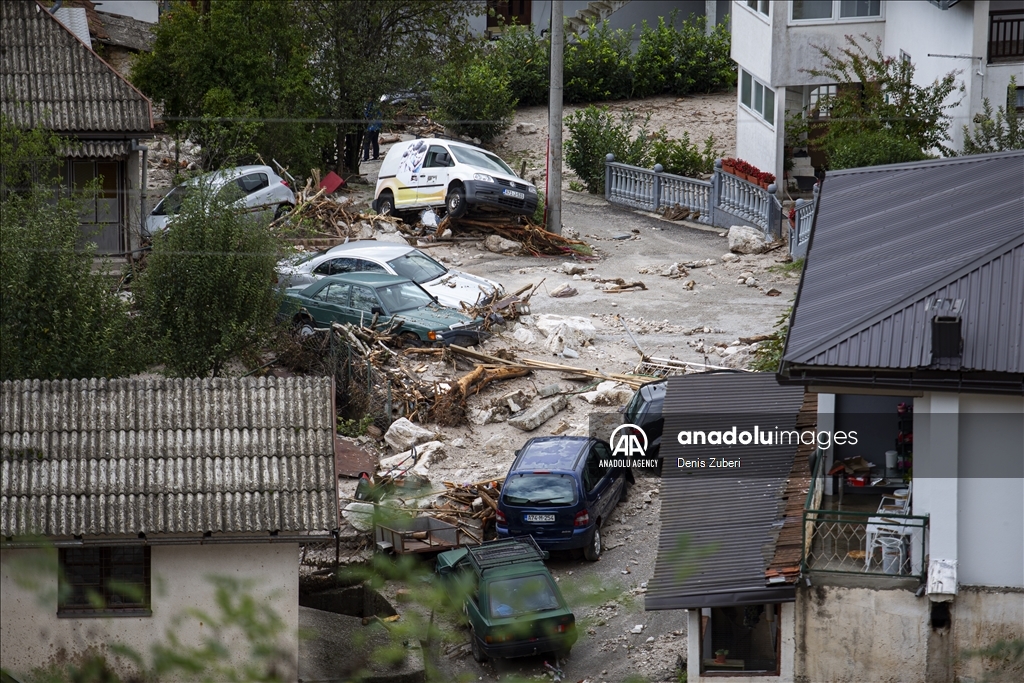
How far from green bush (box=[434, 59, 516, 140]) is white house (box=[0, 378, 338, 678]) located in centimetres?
2182

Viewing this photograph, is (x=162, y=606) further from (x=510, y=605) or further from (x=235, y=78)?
(x=235, y=78)

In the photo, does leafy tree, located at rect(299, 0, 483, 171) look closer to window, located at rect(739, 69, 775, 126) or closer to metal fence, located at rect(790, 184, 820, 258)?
window, located at rect(739, 69, 775, 126)

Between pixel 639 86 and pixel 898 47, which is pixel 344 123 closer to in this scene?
pixel 639 86

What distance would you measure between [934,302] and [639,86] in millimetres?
29865

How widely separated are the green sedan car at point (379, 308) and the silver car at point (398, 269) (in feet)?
1.50

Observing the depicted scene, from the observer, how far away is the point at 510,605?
50.8ft

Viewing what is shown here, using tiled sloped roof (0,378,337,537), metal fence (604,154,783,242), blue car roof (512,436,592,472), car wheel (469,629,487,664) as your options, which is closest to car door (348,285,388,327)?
blue car roof (512,436,592,472)

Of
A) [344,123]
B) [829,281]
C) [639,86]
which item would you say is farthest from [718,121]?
[829,281]

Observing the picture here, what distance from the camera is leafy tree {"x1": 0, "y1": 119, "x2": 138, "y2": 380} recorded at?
18781 mm

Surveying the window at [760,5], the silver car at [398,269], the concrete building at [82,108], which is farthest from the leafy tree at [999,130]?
the concrete building at [82,108]

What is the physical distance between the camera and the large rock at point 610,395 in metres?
20.7

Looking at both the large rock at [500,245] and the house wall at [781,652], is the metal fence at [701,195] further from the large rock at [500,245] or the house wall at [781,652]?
the house wall at [781,652]

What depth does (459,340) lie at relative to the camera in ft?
73.8

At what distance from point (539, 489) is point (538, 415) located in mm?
3283
